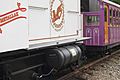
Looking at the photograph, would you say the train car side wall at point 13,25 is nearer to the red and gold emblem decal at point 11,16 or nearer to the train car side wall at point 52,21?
the red and gold emblem decal at point 11,16

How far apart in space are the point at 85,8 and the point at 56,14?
4.42 m

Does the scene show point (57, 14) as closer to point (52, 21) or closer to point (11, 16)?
point (52, 21)

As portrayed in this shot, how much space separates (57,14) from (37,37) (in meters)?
1.24

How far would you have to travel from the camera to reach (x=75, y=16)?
9031mm

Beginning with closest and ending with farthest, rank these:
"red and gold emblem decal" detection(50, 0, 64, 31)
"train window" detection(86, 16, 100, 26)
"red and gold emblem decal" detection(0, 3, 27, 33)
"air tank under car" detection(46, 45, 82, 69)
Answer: "red and gold emblem decal" detection(0, 3, 27, 33)
"air tank under car" detection(46, 45, 82, 69)
"red and gold emblem decal" detection(50, 0, 64, 31)
"train window" detection(86, 16, 100, 26)

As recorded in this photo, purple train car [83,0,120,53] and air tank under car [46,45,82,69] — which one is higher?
purple train car [83,0,120,53]

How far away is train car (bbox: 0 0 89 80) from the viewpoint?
4967 mm

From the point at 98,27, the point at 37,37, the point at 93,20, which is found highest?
the point at 93,20

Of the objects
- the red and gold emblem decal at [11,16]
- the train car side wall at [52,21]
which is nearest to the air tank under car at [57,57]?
the train car side wall at [52,21]

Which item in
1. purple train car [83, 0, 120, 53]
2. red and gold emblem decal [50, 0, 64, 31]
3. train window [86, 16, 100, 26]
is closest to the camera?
red and gold emblem decal [50, 0, 64, 31]

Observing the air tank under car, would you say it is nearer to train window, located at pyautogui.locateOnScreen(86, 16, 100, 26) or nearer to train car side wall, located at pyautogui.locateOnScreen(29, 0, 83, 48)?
train car side wall, located at pyautogui.locateOnScreen(29, 0, 83, 48)

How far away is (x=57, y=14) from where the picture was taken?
739cm

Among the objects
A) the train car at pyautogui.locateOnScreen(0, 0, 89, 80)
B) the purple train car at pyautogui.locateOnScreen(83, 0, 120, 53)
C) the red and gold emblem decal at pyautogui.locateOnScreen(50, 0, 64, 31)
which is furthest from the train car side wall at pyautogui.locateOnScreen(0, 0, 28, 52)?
the purple train car at pyautogui.locateOnScreen(83, 0, 120, 53)

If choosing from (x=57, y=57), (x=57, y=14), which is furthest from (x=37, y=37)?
Result: (x=57, y=14)
